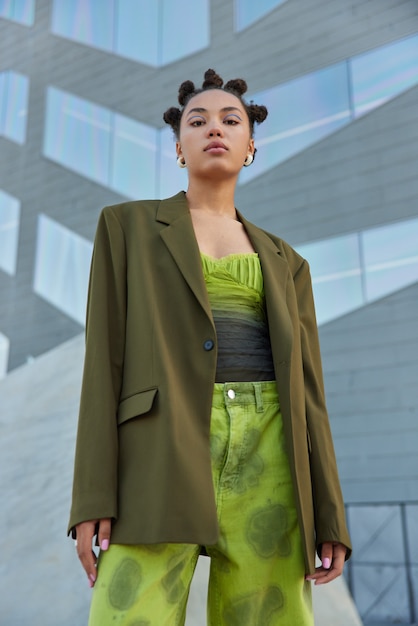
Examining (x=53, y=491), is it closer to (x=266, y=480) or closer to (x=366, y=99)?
(x=266, y=480)

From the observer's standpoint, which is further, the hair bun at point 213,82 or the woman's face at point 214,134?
the hair bun at point 213,82

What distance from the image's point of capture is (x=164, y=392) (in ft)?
4.25

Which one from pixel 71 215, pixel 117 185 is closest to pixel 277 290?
pixel 117 185

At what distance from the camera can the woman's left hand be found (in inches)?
54.1

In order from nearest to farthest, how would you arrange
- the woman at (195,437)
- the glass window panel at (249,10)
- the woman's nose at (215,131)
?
the woman at (195,437) → the woman's nose at (215,131) → the glass window panel at (249,10)

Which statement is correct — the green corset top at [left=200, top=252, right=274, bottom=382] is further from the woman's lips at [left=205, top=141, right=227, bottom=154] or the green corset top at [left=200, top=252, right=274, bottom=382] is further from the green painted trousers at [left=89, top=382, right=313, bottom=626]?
the woman's lips at [left=205, top=141, right=227, bottom=154]

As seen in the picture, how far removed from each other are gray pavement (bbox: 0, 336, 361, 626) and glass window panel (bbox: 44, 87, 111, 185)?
587cm

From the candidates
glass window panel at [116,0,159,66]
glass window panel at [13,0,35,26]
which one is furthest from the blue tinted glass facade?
glass window panel at [13,0,35,26]

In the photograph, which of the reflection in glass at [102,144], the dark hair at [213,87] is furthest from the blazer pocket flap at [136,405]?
the reflection in glass at [102,144]

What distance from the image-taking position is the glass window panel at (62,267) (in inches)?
378

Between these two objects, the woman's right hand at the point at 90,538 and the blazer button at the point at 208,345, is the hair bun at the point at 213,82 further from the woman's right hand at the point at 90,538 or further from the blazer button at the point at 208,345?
the woman's right hand at the point at 90,538

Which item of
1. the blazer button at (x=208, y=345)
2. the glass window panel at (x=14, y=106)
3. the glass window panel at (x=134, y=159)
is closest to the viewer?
the blazer button at (x=208, y=345)

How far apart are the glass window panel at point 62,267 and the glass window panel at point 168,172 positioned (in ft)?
4.71

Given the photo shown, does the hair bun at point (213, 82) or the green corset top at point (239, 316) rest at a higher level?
the hair bun at point (213, 82)
